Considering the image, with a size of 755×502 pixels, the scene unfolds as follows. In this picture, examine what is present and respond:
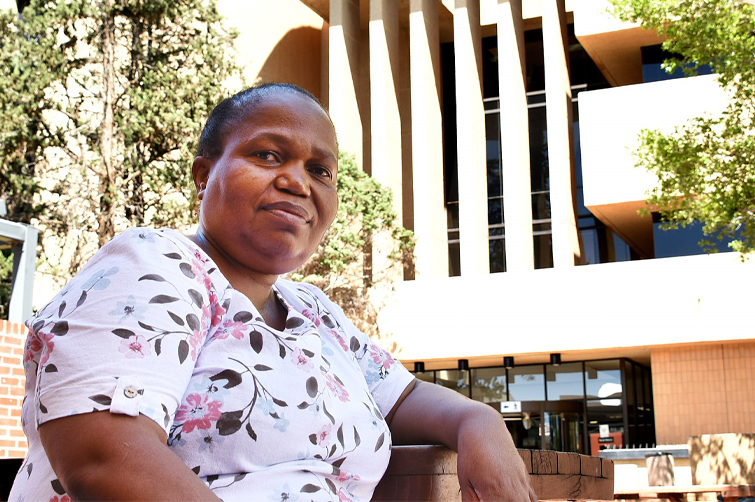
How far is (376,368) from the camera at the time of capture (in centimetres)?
186

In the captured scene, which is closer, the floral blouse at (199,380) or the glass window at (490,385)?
the floral blouse at (199,380)

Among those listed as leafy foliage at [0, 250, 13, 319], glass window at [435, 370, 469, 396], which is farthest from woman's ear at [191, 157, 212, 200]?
glass window at [435, 370, 469, 396]

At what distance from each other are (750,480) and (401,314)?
8136 millimetres

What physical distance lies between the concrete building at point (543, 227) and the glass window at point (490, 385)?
37 millimetres

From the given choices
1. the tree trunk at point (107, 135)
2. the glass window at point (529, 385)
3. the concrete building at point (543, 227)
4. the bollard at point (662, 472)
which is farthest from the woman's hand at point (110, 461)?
the glass window at point (529, 385)

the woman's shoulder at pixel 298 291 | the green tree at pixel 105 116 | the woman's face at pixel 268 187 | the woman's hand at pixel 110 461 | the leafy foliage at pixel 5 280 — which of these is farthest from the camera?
the green tree at pixel 105 116

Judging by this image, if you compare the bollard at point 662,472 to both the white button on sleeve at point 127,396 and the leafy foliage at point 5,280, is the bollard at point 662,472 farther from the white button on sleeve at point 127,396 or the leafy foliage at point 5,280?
the white button on sleeve at point 127,396

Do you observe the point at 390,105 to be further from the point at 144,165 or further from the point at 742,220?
the point at 742,220

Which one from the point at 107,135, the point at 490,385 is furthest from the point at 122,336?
the point at 490,385

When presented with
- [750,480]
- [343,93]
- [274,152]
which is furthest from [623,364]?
[274,152]

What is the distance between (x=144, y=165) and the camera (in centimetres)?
1457

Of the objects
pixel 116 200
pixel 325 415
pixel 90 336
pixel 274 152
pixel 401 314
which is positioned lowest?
pixel 325 415

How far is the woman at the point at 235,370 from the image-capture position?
1.08 metres

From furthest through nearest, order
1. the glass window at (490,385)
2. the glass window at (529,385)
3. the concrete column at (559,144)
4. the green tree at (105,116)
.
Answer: the glass window at (490,385)
the concrete column at (559,144)
the glass window at (529,385)
the green tree at (105,116)
